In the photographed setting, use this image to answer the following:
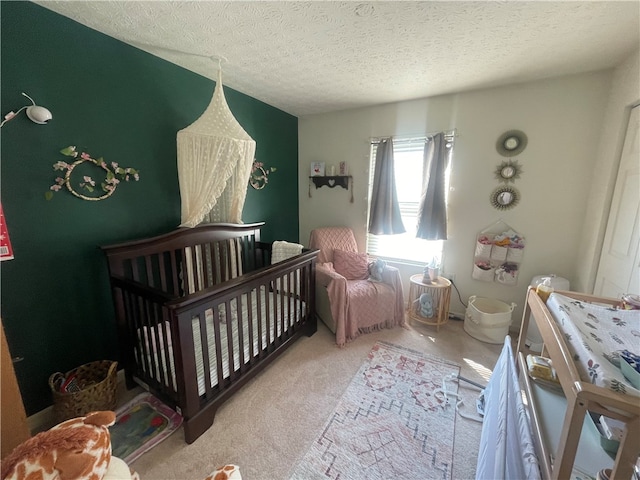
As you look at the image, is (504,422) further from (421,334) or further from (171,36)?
(171,36)

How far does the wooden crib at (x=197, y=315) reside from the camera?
144 cm

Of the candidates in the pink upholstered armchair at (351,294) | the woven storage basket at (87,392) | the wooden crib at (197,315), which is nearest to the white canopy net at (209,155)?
the wooden crib at (197,315)

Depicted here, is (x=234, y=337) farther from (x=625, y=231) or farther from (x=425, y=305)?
(x=625, y=231)

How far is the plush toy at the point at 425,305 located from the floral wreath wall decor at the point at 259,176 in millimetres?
2176

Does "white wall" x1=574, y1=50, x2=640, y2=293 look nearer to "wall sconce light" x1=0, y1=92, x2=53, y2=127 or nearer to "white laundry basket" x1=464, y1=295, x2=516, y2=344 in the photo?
"white laundry basket" x1=464, y1=295, x2=516, y2=344

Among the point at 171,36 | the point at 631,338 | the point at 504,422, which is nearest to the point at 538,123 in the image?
the point at 631,338

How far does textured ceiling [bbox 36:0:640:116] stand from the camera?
1.40 m

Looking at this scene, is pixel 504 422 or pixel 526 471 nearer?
pixel 526 471

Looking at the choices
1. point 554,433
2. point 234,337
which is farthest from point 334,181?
point 554,433

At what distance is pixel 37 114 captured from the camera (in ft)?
4.54

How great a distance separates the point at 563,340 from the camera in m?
0.92

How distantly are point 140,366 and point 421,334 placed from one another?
2.44 metres

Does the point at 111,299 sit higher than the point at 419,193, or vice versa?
the point at 419,193

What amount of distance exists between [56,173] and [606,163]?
3920 millimetres
